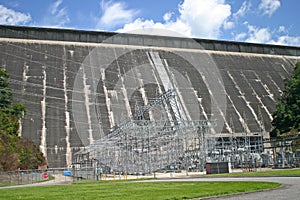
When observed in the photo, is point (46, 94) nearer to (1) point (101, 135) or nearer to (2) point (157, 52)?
(1) point (101, 135)

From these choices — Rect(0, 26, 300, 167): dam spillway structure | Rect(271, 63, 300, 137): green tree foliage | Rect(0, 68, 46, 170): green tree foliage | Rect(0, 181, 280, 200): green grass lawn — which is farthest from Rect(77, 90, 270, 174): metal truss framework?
Rect(0, 181, 280, 200): green grass lawn

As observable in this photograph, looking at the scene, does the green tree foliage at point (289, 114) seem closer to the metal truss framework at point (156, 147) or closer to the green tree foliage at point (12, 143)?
the metal truss framework at point (156, 147)

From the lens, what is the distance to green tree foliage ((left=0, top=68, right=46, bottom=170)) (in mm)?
28734

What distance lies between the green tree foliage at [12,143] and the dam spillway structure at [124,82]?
80.2 inches

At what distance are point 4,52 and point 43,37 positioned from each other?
20.8 feet

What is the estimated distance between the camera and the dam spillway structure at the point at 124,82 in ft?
127

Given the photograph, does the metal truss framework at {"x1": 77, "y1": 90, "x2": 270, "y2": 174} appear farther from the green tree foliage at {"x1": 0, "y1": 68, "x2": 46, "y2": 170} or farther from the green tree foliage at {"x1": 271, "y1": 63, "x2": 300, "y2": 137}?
the green tree foliage at {"x1": 271, "y1": 63, "x2": 300, "y2": 137}

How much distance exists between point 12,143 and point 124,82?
20.1 metres

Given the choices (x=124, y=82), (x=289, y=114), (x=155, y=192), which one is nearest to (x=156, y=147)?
(x=155, y=192)

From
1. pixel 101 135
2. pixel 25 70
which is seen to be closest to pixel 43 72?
pixel 25 70

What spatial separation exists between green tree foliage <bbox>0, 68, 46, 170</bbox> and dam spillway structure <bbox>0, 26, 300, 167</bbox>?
204cm

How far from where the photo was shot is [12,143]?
29.8 m

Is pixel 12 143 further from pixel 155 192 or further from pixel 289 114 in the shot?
pixel 289 114

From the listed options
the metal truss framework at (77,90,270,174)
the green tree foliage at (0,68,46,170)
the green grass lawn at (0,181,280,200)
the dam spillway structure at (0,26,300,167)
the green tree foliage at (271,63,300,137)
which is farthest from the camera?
the green tree foliage at (271,63,300,137)
